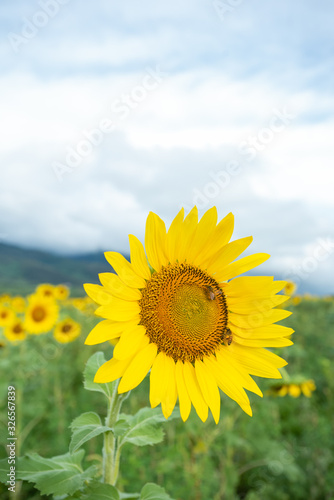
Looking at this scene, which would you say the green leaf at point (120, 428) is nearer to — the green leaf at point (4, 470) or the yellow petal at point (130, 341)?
the yellow petal at point (130, 341)

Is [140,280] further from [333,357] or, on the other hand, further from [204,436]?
[333,357]

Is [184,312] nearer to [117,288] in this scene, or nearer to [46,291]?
[117,288]

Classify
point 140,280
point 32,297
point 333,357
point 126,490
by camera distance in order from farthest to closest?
point 333,357, point 32,297, point 126,490, point 140,280

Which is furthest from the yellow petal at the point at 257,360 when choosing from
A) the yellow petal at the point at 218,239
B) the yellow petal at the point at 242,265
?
the yellow petal at the point at 218,239

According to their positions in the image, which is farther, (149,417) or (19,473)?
(149,417)

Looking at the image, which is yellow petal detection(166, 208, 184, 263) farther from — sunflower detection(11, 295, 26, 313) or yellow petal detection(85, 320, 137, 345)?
sunflower detection(11, 295, 26, 313)

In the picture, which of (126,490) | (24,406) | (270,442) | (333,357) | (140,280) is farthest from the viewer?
(333,357)

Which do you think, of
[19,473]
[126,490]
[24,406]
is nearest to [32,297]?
[24,406]
